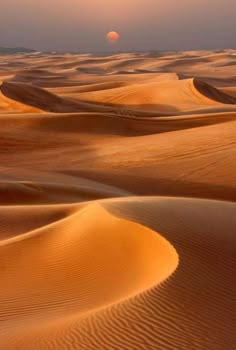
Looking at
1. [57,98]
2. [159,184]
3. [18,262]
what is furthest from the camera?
[57,98]

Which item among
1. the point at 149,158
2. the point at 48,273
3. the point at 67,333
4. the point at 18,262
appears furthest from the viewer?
the point at 149,158

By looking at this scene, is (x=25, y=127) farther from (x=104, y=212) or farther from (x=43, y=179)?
(x=104, y=212)

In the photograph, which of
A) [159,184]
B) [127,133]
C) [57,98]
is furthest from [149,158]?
[57,98]

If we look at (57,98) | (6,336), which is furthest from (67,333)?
(57,98)

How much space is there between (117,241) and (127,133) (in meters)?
10.7

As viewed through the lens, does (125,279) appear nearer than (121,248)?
Yes

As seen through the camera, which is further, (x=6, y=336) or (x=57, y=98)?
(x=57, y=98)

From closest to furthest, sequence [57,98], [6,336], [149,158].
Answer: [6,336] → [149,158] → [57,98]

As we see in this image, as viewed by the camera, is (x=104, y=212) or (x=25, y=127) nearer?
(x=104, y=212)

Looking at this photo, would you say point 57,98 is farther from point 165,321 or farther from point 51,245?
point 165,321

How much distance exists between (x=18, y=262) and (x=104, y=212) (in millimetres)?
971

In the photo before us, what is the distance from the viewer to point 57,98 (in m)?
23.8

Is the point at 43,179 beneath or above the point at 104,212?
beneath

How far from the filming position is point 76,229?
20.4 feet
